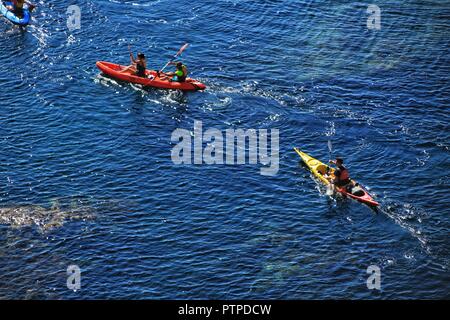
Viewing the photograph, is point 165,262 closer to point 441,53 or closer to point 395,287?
point 395,287

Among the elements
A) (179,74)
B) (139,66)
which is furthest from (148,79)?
(179,74)

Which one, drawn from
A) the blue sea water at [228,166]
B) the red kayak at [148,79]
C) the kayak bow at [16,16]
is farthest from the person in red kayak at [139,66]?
the kayak bow at [16,16]

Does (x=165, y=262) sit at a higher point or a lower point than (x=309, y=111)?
lower

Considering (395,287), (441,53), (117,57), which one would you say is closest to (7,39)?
(117,57)

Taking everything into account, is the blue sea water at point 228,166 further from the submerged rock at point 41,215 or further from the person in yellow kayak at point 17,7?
the person in yellow kayak at point 17,7

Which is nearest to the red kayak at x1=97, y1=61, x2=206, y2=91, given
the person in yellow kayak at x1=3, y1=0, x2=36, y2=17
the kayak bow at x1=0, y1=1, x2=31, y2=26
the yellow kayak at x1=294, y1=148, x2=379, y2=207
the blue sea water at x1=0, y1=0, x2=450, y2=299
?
the blue sea water at x1=0, y1=0, x2=450, y2=299
